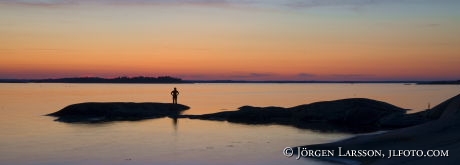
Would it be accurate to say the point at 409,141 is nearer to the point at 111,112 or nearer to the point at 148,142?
the point at 148,142

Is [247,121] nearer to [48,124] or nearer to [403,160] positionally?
[48,124]

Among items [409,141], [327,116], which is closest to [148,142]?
[409,141]

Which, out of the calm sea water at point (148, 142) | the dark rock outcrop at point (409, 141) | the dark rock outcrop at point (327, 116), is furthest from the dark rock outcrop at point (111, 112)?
the dark rock outcrop at point (409, 141)

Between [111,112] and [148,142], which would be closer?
[148,142]

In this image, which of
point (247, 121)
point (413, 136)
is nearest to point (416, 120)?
point (247, 121)

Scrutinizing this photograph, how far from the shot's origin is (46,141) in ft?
92.9

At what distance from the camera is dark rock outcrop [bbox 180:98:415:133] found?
40.1 metres

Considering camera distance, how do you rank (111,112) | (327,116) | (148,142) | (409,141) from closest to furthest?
(409,141) < (148,142) < (327,116) < (111,112)

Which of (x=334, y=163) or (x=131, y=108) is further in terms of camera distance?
(x=131, y=108)

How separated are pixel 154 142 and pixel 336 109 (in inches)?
829

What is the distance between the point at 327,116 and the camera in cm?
4422

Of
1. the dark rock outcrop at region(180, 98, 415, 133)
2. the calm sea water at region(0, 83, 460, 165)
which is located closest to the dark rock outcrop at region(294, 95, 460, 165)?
the calm sea water at region(0, 83, 460, 165)

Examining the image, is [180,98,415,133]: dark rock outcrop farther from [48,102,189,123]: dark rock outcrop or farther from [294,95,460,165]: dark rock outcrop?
[294,95,460,165]: dark rock outcrop

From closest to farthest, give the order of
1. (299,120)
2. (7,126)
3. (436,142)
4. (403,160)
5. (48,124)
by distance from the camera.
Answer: (403,160)
(436,142)
(7,126)
(48,124)
(299,120)
